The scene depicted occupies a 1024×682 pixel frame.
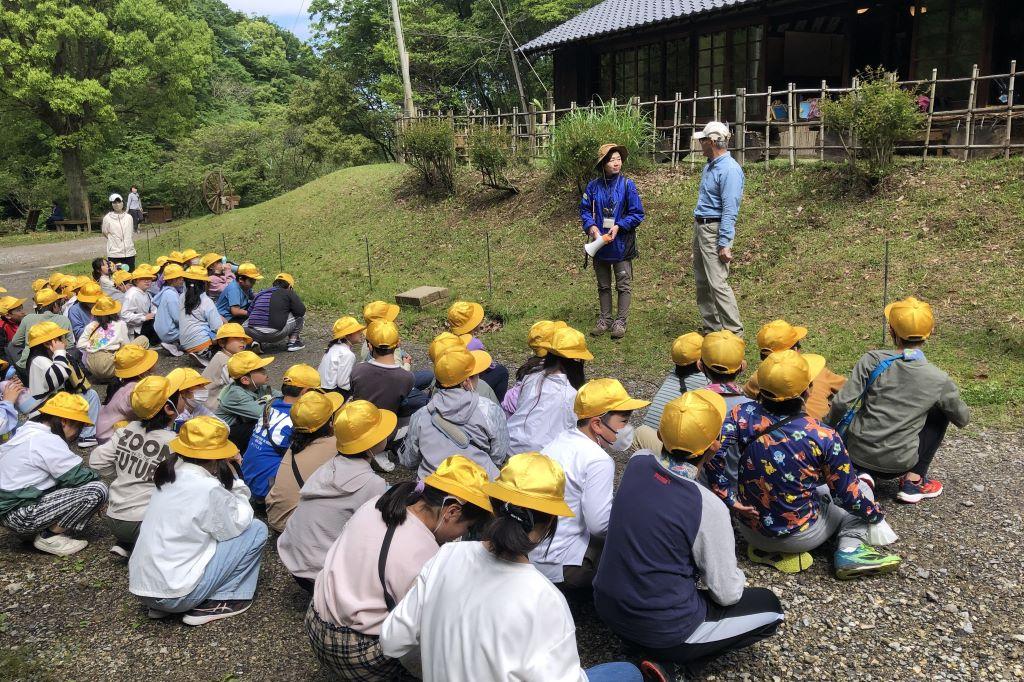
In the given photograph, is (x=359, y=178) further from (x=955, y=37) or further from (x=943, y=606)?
(x=943, y=606)

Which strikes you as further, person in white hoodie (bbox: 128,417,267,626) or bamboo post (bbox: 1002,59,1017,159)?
bamboo post (bbox: 1002,59,1017,159)

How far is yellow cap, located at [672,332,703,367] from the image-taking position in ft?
14.8

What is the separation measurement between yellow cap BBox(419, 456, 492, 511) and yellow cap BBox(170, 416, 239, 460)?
5.12ft

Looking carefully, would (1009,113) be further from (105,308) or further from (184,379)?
(105,308)

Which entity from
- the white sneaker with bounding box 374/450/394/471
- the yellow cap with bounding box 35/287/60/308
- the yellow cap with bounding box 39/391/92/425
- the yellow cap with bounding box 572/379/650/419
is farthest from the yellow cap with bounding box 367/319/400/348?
the yellow cap with bounding box 35/287/60/308

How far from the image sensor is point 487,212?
1407cm

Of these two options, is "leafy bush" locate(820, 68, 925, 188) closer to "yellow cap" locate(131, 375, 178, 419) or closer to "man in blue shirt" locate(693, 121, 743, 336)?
"man in blue shirt" locate(693, 121, 743, 336)

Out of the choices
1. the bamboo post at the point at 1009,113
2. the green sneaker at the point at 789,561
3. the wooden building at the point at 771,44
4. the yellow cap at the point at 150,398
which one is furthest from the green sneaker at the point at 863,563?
the wooden building at the point at 771,44

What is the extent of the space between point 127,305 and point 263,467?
5.63 meters

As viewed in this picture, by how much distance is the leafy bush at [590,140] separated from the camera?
39.2 feet

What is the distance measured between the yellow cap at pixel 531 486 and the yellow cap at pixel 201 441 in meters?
1.98

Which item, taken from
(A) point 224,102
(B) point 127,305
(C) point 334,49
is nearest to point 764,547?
(B) point 127,305

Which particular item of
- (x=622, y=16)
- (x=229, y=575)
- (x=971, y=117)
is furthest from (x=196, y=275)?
(x=622, y=16)

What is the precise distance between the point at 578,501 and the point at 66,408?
327 cm
